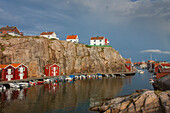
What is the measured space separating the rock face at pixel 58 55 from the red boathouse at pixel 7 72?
11.7 meters

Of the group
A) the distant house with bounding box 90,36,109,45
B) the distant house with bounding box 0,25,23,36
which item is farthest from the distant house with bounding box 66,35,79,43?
the distant house with bounding box 0,25,23,36

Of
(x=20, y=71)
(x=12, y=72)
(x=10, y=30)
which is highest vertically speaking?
(x=10, y=30)

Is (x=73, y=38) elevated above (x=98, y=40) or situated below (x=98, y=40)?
above

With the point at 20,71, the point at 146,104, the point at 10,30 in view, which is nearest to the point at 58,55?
the point at 20,71

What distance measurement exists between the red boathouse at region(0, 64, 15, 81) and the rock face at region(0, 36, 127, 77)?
11.7 m

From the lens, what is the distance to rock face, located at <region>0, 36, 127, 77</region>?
7794 cm

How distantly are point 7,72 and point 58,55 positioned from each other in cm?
3823

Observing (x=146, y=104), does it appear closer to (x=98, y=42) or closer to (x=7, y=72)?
(x=7, y=72)

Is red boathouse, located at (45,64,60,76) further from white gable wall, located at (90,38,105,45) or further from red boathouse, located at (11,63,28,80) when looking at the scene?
white gable wall, located at (90,38,105,45)

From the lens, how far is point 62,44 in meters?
103

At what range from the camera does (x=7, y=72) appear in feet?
204

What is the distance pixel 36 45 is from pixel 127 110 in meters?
74.2

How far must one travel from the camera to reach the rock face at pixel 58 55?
77938 millimetres

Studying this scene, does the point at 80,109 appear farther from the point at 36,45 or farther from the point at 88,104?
the point at 36,45
